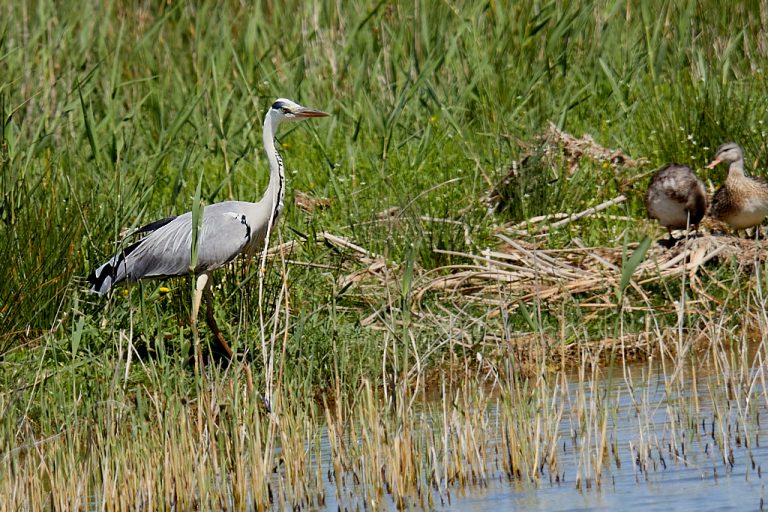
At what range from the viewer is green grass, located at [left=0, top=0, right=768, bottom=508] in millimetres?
7133

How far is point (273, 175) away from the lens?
737 centimetres

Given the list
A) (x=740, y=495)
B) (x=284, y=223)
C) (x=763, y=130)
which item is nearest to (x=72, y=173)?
(x=284, y=223)

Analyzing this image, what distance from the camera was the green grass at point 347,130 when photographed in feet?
23.4

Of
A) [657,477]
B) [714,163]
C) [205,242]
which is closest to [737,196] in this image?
[714,163]

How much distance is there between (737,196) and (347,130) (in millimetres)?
3346

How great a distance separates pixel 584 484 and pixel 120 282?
3.16 meters

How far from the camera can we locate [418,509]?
480cm

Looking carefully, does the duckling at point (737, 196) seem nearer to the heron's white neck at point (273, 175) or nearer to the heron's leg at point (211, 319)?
the heron's white neck at point (273, 175)

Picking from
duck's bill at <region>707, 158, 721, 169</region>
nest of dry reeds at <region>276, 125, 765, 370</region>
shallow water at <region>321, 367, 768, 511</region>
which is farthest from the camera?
duck's bill at <region>707, 158, 721, 169</region>

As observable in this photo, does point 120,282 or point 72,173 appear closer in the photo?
point 120,282

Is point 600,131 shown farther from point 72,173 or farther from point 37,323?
point 37,323

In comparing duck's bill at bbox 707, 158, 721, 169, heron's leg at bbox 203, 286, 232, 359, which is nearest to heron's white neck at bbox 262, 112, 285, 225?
heron's leg at bbox 203, 286, 232, 359

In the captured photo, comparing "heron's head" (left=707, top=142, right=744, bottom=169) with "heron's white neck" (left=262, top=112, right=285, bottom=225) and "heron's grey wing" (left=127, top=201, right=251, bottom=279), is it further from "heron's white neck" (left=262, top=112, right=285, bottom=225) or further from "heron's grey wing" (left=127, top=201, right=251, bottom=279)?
"heron's grey wing" (left=127, top=201, right=251, bottom=279)

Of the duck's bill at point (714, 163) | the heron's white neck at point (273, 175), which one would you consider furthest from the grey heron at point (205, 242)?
the duck's bill at point (714, 163)
